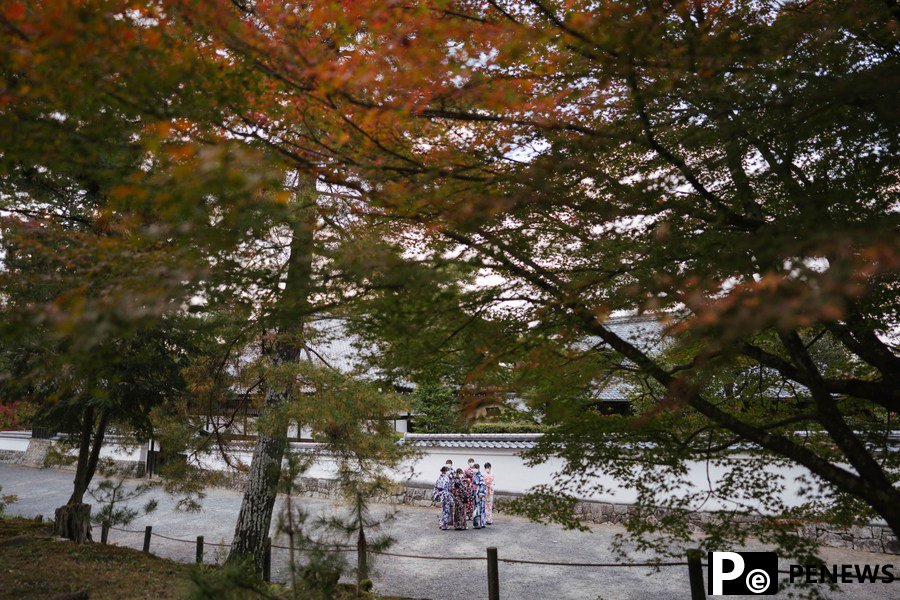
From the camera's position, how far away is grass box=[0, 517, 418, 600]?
6.65 m

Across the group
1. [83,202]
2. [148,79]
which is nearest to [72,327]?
[148,79]

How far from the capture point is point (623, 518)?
12.0 meters

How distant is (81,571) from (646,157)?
8.24m

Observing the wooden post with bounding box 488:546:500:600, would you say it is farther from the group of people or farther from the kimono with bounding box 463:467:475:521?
the kimono with bounding box 463:467:475:521

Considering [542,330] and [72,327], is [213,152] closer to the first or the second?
[72,327]

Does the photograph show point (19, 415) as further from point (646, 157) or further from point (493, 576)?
point (646, 157)

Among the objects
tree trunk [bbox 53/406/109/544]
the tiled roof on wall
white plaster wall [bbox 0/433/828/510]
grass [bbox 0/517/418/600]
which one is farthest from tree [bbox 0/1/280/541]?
the tiled roof on wall

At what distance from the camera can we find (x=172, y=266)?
2.41 metres

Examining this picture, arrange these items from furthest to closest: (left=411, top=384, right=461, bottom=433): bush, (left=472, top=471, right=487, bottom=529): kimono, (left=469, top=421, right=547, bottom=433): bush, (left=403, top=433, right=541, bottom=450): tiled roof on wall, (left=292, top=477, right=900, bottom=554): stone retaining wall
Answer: (left=411, top=384, right=461, bottom=433): bush
(left=469, top=421, right=547, bottom=433): bush
(left=403, top=433, right=541, bottom=450): tiled roof on wall
(left=472, top=471, right=487, bottom=529): kimono
(left=292, top=477, right=900, bottom=554): stone retaining wall

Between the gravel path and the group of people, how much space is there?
295 mm

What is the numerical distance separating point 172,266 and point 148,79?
0.72 m

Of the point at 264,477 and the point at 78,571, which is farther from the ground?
the point at 264,477

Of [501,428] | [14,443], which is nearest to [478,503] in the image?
[501,428]

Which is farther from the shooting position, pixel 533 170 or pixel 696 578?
pixel 696 578
